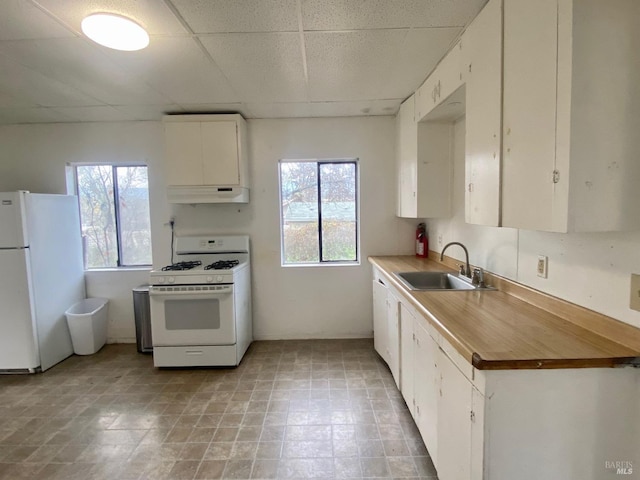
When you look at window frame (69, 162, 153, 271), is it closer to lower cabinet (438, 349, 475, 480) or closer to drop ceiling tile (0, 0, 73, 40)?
drop ceiling tile (0, 0, 73, 40)

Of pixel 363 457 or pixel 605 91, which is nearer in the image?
pixel 605 91

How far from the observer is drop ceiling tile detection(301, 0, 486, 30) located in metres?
1.54

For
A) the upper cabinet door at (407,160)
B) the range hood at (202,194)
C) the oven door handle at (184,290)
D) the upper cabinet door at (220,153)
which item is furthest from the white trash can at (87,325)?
Result: the upper cabinet door at (407,160)

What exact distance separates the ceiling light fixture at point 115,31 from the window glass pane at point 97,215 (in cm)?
219

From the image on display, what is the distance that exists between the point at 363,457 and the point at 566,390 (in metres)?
1.21

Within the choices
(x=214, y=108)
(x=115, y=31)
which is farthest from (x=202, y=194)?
(x=115, y=31)

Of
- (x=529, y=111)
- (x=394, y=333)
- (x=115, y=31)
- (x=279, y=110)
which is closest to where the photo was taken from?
(x=529, y=111)

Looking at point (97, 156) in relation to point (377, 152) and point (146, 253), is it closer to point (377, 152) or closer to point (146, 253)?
point (146, 253)

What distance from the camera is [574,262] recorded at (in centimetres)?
139

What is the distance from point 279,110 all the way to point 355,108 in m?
0.76

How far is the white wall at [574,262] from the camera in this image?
117 cm

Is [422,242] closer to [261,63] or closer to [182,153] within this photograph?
[261,63]

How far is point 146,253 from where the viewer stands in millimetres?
3564

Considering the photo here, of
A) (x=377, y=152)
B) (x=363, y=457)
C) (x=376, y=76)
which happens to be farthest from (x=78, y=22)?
(x=363, y=457)
